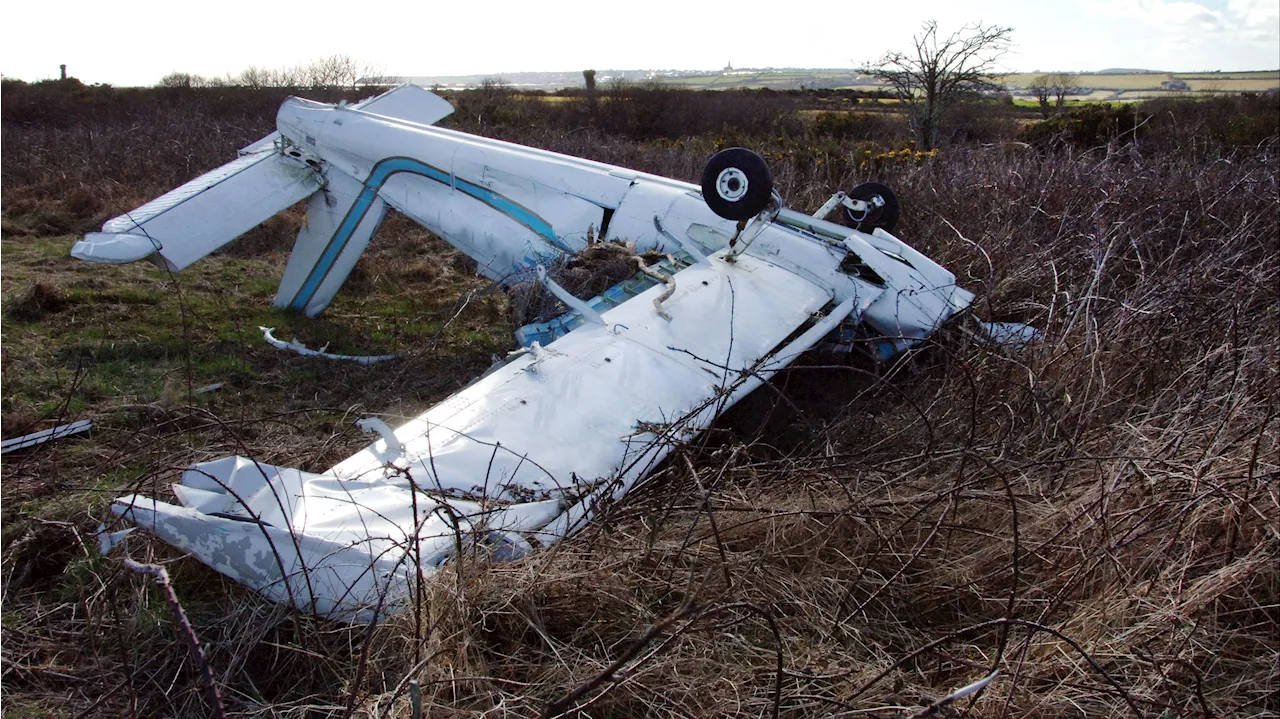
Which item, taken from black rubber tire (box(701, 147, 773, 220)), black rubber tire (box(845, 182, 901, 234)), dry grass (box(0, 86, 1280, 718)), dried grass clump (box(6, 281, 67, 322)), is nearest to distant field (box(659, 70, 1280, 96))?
dried grass clump (box(6, 281, 67, 322))

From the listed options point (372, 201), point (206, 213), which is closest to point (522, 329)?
point (372, 201)

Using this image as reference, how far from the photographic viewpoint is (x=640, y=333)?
4.04m

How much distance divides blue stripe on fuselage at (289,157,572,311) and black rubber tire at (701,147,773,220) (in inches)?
59.8

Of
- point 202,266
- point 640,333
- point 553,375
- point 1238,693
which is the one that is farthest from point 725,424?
point 202,266

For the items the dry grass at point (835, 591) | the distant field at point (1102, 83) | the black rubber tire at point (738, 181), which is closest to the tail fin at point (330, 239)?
the dry grass at point (835, 591)

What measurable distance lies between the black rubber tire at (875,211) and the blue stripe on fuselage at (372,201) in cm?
226

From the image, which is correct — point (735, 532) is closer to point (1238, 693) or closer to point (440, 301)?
point (1238, 693)

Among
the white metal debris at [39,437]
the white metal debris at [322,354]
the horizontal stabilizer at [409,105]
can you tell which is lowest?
the white metal debris at [39,437]

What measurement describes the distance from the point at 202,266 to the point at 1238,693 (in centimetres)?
982

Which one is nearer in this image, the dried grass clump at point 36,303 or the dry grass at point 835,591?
the dry grass at point 835,591

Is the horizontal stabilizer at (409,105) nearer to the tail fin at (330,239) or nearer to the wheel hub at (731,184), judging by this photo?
the tail fin at (330,239)

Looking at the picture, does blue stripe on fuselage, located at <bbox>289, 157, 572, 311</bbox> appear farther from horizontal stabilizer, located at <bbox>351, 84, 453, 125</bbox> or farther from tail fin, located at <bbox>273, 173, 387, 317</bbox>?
horizontal stabilizer, located at <bbox>351, 84, 453, 125</bbox>

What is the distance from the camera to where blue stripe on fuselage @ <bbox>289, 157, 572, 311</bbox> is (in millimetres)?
6418

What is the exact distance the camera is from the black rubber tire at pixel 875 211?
5.56m
